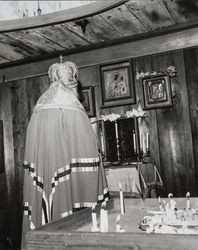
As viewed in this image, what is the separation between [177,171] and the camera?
4266mm

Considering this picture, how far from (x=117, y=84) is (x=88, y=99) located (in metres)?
0.44

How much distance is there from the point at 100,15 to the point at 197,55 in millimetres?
1303

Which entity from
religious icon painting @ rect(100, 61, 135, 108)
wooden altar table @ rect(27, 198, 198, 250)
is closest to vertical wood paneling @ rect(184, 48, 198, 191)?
religious icon painting @ rect(100, 61, 135, 108)

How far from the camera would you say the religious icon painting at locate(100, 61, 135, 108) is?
4535 millimetres

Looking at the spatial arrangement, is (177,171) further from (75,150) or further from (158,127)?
(75,150)

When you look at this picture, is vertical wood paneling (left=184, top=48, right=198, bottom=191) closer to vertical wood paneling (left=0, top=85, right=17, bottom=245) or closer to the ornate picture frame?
the ornate picture frame

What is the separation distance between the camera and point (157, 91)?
4.37 metres

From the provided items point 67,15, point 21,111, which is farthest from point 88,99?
point 67,15

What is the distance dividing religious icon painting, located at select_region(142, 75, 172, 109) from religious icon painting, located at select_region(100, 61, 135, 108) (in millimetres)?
180

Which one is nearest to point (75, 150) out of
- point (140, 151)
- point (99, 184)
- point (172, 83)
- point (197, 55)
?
point (99, 184)

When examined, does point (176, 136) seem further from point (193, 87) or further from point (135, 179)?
point (135, 179)

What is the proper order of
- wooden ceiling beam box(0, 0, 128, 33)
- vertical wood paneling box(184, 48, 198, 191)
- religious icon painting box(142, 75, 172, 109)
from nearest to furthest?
wooden ceiling beam box(0, 0, 128, 33) → vertical wood paneling box(184, 48, 198, 191) → religious icon painting box(142, 75, 172, 109)

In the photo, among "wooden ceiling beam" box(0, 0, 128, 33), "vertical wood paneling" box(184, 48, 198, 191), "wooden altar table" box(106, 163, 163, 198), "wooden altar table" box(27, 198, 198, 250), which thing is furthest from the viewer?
"vertical wood paneling" box(184, 48, 198, 191)

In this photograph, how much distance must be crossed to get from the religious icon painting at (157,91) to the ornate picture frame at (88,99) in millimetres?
713
